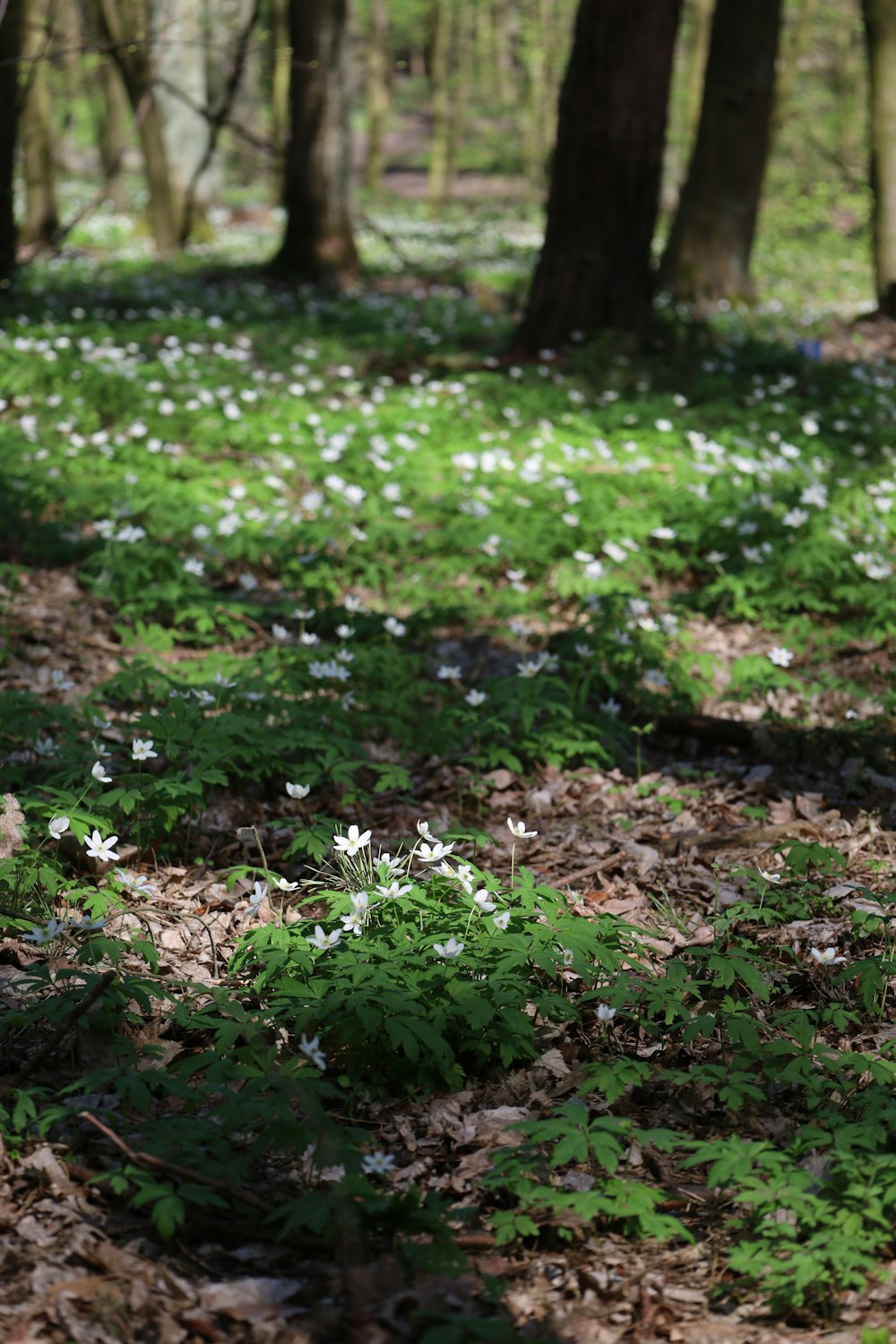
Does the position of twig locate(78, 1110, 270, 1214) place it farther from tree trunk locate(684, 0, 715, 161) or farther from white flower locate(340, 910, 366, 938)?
tree trunk locate(684, 0, 715, 161)

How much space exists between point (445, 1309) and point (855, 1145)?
962 mm

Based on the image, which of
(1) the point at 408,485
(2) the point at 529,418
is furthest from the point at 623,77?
(1) the point at 408,485

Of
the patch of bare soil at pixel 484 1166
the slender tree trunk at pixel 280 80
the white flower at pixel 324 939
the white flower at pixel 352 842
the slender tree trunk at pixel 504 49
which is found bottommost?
the patch of bare soil at pixel 484 1166

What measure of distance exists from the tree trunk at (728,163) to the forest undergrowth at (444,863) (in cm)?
507

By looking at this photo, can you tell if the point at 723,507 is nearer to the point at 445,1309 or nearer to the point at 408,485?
the point at 408,485

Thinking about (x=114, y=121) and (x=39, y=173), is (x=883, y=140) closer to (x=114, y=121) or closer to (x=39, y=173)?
(x=39, y=173)

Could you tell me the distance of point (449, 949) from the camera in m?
2.79

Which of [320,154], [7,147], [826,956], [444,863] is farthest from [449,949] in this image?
[320,154]

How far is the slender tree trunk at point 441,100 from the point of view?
24484 millimetres

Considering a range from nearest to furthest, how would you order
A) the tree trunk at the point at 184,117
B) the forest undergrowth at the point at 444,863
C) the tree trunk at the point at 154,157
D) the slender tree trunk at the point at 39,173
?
the forest undergrowth at the point at 444,863 < the tree trunk at the point at 154,157 < the slender tree trunk at the point at 39,173 < the tree trunk at the point at 184,117

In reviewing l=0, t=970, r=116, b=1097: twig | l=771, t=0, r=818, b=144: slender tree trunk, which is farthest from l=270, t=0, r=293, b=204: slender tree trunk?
l=0, t=970, r=116, b=1097: twig

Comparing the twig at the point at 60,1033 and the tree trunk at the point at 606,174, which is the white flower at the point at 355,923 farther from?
the tree trunk at the point at 606,174

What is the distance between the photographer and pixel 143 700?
4340mm

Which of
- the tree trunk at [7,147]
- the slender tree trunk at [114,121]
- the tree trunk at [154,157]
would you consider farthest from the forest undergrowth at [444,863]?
the slender tree trunk at [114,121]
